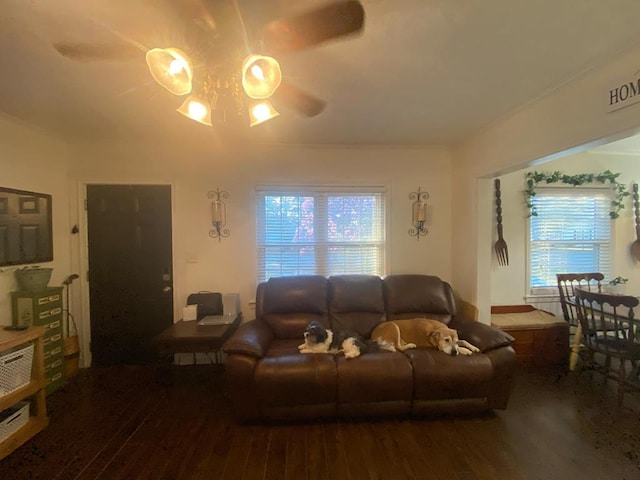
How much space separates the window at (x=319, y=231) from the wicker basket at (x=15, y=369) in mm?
1975

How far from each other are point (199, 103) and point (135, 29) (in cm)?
41

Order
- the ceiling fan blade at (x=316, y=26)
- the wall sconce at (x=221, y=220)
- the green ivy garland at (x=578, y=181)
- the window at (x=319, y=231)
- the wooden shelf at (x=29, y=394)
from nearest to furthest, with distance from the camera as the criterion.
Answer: the ceiling fan blade at (x=316, y=26), the wooden shelf at (x=29, y=394), the wall sconce at (x=221, y=220), the window at (x=319, y=231), the green ivy garland at (x=578, y=181)

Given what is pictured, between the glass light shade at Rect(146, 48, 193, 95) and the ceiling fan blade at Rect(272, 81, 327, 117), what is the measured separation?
57 cm

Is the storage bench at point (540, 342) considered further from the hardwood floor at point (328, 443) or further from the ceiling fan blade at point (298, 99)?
the ceiling fan blade at point (298, 99)

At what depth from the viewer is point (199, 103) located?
5.24 feet

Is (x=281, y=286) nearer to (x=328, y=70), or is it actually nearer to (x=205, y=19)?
(x=328, y=70)

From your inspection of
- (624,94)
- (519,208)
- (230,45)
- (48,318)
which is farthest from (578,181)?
(48,318)

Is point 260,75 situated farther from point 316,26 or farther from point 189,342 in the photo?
point 189,342

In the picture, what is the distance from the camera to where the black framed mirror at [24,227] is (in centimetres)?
252

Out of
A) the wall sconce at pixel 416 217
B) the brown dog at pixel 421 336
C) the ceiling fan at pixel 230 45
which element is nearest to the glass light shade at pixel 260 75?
the ceiling fan at pixel 230 45

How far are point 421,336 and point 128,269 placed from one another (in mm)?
3097

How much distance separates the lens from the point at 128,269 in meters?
3.19

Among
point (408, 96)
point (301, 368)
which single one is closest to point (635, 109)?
point (408, 96)

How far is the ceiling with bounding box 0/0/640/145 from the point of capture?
1356mm
